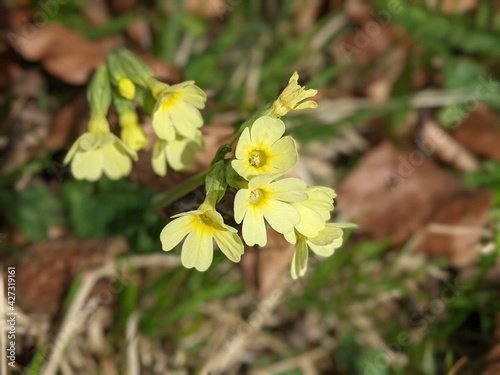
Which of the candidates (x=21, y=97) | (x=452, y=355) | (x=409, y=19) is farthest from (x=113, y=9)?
(x=452, y=355)

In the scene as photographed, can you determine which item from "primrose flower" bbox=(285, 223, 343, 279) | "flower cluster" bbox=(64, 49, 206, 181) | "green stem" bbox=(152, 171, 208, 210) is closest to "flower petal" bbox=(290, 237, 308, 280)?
"primrose flower" bbox=(285, 223, 343, 279)

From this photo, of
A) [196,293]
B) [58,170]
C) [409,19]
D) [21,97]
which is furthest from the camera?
[409,19]

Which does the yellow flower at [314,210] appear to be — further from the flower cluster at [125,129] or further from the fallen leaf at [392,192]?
the fallen leaf at [392,192]

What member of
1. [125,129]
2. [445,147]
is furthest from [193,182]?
[445,147]

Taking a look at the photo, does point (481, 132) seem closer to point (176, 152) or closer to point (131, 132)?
point (176, 152)

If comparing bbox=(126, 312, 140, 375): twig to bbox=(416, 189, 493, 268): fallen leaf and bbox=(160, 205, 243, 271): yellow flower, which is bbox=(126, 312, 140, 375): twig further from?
bbox=(416, 189, 493, 268): fallen leaf

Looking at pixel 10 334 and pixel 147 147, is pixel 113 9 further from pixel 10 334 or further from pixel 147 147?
pixel 10 334
